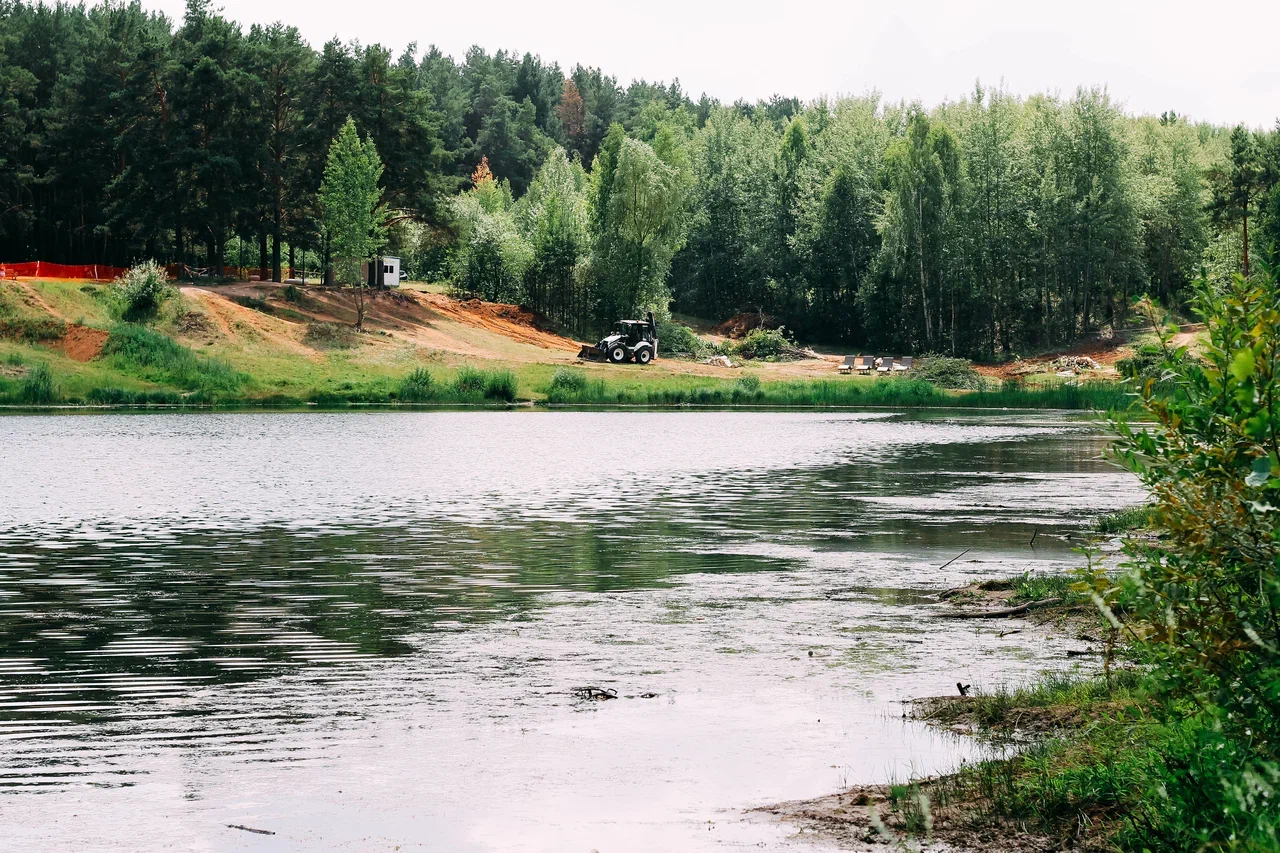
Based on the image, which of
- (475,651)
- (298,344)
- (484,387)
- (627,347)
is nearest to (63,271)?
(298,344)

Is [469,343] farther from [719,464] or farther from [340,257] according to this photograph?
[719,464]

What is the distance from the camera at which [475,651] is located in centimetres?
1628

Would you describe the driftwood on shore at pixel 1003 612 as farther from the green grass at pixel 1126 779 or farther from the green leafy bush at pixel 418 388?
the green leafy bush at pixel 418 388

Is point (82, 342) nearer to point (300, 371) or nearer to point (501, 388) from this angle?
point (300, 371)

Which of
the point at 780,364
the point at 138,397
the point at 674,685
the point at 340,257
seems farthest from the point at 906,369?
the point at 674,685

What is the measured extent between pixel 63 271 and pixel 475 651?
9434 cm

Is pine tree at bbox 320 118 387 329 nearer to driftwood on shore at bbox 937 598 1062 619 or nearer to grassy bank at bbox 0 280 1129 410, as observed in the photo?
grassy bank at bbox 0 280 1129 410

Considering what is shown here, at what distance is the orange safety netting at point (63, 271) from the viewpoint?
9981cm

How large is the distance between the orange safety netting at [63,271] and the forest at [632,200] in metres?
4.25

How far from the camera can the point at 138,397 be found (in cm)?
7900

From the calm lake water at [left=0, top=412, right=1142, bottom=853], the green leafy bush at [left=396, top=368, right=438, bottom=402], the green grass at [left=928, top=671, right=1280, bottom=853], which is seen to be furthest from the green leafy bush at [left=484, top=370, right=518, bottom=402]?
the green grass at [left=928, top=671, right=1280, bottom=853]

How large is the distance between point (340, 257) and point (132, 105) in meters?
21.1

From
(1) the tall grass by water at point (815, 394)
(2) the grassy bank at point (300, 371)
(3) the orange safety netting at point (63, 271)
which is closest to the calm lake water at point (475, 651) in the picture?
(2) the grassy bank at point (300, 371)

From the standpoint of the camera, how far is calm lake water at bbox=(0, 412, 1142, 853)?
10.3 metres
